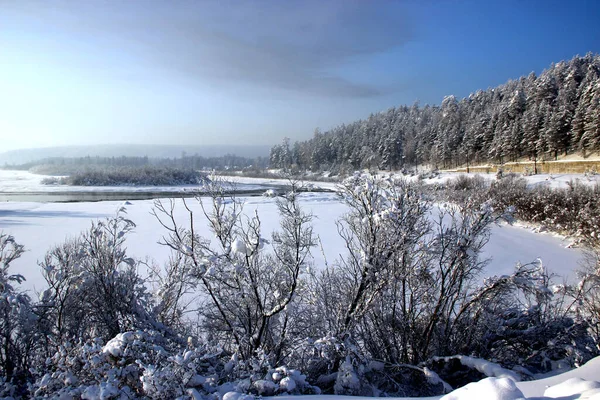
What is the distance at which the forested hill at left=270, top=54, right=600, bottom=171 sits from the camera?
133 feet

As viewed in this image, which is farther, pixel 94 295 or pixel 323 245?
pixel 323 245

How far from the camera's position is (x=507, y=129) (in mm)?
47031

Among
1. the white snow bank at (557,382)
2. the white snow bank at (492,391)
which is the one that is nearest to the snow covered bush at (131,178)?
the white snow bank at (557,382)

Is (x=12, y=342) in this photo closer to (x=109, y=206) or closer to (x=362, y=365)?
(x=362, y=365)

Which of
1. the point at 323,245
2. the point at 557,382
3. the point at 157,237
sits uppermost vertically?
the point at 557,382

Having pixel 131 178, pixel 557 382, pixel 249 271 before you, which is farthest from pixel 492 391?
pixel 131 178

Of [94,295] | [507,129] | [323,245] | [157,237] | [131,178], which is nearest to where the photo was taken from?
[94,295]

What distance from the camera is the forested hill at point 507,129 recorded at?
1598 inches

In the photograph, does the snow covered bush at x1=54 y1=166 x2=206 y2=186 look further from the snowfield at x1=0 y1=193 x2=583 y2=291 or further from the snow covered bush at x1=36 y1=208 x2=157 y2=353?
the snow covered bush at x1=36 y1=208 x2=157 y2=353

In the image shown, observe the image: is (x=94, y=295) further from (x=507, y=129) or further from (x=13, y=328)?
(x=507, y=129)

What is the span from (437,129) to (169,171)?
184 ft

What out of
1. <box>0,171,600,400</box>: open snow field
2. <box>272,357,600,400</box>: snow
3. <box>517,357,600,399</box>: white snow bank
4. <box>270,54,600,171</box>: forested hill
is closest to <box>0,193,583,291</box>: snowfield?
<box>0,171,600,400</box>: open snow field

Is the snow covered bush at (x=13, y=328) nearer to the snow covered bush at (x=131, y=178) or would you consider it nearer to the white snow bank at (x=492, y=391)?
the white snow bank at (x=492, y=391)

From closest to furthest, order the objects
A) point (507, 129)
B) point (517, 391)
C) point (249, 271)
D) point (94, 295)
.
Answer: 1. point (517, 391)
2. point (249, 271)
3. point (94, 295)
4. point (507, 129)
